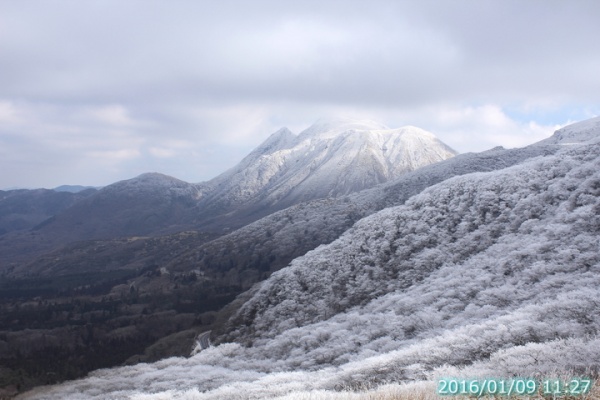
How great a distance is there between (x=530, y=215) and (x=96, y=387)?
65984 mm

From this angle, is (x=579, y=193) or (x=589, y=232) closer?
(x=589, y=232)

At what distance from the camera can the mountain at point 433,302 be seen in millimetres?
25422

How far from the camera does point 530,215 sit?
5550cm

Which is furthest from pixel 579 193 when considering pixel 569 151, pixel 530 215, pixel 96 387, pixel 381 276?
pixel 96 387

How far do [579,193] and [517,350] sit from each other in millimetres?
41122

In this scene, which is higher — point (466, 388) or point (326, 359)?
point (466, 388)

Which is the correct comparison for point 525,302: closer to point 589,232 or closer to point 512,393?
point 589,232

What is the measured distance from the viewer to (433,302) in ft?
156

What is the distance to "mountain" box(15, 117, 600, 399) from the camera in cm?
2542

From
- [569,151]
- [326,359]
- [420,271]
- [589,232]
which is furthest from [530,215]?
[326,359]

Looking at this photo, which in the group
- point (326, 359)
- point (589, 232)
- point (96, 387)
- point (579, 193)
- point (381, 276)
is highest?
point (579, 193)

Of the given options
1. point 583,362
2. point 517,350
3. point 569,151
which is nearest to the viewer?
point 583,362

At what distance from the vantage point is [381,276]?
2544 inches

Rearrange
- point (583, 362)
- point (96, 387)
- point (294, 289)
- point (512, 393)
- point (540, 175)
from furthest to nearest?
point (294, 289) < point (540, 175) < point (96, 387) < point (583, 362) < point (512, 393)
